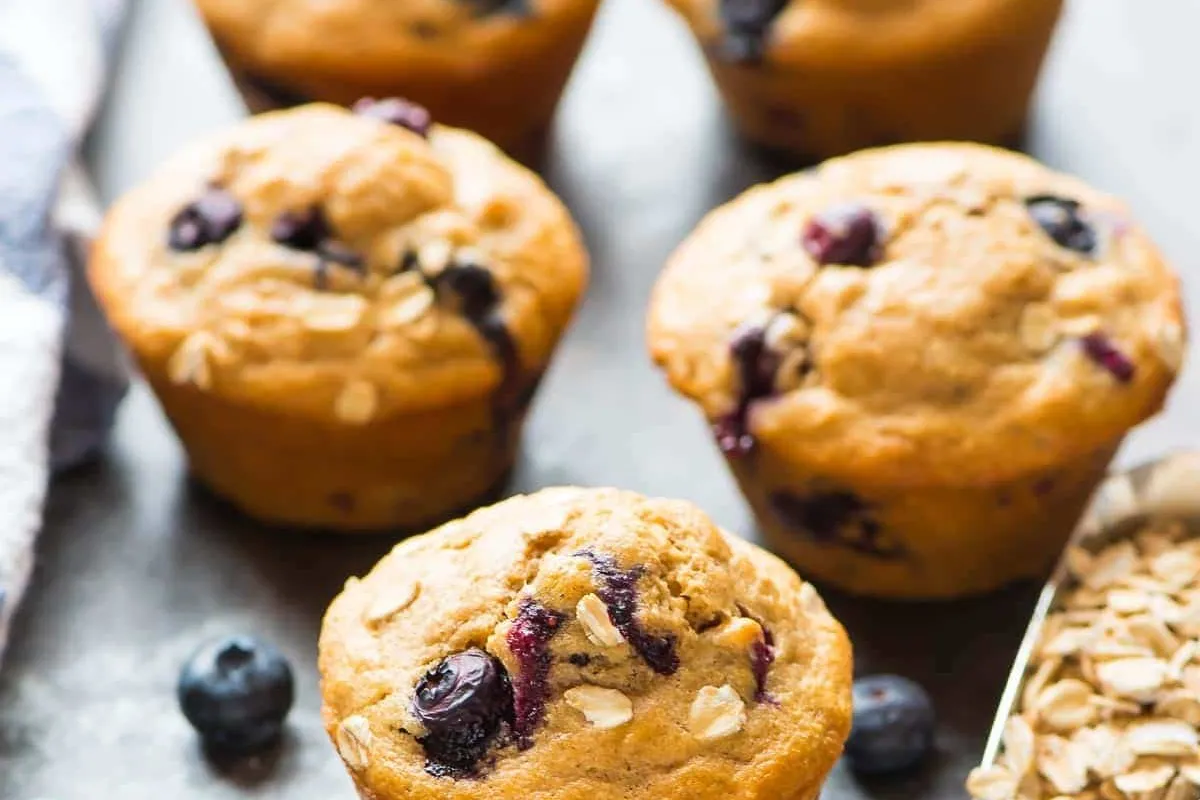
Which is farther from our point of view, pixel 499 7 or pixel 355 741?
pixel 499 7

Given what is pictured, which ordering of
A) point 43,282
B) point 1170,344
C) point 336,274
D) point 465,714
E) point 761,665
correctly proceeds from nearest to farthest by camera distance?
point 465,714
point 761,665
point 1170,344
point 336,274
point 43,282

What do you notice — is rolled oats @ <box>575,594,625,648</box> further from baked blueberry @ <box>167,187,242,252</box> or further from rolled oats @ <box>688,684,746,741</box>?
baked blueberry @ <box>167,187,242,252</box>

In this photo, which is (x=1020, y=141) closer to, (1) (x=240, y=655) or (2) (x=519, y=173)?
(2) (x=519, y=173)

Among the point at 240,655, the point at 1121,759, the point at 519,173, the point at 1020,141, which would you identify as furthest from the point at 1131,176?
the point at 240,655

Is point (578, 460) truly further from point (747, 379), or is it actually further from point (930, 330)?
point (930, 330)

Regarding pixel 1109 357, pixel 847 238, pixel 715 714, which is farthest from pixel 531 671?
pixel 1109 357

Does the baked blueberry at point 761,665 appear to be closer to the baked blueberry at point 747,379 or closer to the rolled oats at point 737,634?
the rolled oats at point 737,634

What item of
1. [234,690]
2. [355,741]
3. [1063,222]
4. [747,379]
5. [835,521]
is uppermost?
[1063,222]

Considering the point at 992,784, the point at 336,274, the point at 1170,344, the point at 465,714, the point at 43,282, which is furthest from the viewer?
the point at 43,282
